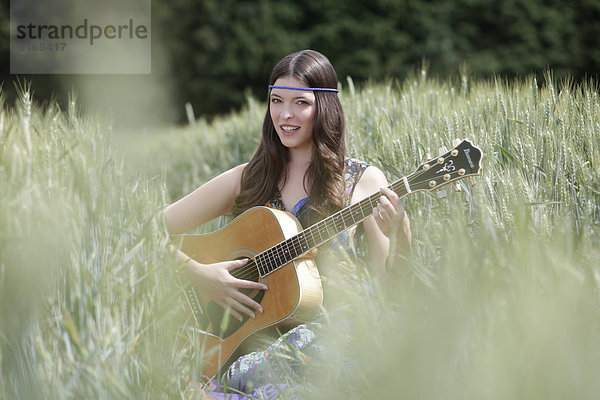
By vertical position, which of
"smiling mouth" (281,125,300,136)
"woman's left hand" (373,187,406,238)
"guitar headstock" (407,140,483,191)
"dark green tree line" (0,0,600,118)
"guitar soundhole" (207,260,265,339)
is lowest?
"guitar soundhole" (207,260,265,339)

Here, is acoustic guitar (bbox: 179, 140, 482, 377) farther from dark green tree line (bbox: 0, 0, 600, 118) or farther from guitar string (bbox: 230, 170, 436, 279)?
dark green tree line (bbox: 0, 0, 600, 118)

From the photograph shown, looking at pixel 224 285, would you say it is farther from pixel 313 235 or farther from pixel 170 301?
pixel 170 301

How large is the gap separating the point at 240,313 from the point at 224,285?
0.39 ft

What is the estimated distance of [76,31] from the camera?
12.4 metres

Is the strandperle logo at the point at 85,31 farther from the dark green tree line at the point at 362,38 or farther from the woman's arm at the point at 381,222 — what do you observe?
the woman's arm at the point at 381,222

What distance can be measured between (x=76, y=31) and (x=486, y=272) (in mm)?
12717

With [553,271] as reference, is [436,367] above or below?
below

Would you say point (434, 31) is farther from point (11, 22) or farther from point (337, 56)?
point (11, 22)

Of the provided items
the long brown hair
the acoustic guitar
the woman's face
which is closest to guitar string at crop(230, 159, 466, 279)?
the acoustic guitar

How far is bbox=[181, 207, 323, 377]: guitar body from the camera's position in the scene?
215 cm

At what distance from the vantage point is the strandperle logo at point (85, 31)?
1129 cm

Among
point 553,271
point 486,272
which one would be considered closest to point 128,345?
point 486,272

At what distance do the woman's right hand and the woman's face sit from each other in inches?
20.5

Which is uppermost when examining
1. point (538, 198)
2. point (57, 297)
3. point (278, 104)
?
point (278, 104)
